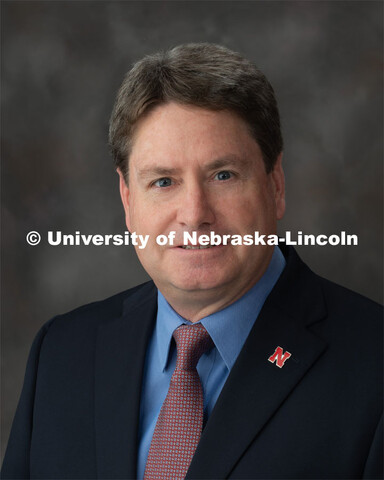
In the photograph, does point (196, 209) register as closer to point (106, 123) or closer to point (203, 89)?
point (203, 89)

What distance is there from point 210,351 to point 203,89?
953mm

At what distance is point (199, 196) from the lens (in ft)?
9.41

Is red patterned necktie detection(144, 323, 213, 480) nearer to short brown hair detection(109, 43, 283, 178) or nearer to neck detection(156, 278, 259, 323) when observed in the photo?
neck detection(156, 278, 259, 323)

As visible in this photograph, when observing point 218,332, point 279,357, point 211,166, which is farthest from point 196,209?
point 279,357

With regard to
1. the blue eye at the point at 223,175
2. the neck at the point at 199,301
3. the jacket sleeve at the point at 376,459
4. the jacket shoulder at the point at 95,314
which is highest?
the blue eye at the point at 223,175

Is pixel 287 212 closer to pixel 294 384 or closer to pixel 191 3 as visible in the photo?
pixel 191 3

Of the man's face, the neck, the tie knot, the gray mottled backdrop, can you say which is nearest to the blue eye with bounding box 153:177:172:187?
the man's face

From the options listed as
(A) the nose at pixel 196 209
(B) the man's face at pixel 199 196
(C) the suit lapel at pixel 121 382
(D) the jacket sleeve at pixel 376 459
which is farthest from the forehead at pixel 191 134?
(D) the jacket sleeve at pixel 376 459

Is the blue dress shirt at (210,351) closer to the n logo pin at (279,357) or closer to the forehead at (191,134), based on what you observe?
the n logo pin at (279,357)

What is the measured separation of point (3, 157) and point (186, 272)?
6.94 feet

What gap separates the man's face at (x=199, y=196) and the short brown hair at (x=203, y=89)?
0.04 metres

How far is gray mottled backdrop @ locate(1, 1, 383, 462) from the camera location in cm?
438

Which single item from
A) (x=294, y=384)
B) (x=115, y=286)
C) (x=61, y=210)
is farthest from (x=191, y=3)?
(x=294, y=384)

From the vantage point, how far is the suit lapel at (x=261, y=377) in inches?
110
